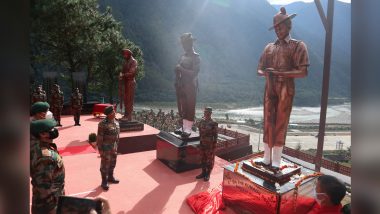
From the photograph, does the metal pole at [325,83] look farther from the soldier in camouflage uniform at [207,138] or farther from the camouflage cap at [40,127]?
the camouflage cap at [40,127]

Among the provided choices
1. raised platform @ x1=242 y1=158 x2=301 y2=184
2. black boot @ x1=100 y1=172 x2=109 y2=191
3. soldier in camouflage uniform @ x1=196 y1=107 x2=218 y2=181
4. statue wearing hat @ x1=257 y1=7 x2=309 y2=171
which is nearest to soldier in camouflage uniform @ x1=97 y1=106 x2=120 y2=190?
black boot @ x1=100 y1=172 x2=109 y2=191

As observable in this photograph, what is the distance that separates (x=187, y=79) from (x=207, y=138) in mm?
1812

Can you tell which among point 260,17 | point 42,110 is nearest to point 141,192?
point 42,110

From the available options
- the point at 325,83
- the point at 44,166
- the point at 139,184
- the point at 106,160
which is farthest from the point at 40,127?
the point at 325,83

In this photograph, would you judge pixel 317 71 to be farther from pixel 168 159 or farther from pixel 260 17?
pixel 168 159

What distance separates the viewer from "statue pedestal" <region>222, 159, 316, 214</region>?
424cm

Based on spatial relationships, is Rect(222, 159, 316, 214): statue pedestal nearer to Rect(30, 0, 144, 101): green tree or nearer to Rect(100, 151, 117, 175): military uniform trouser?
Rect(100, 151, 117, 175): military uniform trouser

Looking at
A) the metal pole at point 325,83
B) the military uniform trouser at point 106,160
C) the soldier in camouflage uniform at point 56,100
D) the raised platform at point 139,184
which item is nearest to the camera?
the raised platform at point 139,184

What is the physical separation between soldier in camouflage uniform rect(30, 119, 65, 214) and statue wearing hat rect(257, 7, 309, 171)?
326 centimetres

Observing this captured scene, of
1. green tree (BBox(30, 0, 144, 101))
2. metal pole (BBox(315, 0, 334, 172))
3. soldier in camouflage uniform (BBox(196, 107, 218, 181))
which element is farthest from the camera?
green tree (BBox(30, 0, 144, 101))

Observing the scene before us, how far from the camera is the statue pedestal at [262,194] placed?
167 inches

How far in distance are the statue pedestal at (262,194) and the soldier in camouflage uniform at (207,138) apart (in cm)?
129

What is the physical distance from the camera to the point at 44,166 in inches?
123

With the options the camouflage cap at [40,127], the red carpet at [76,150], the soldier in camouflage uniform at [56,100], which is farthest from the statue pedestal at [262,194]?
the soldier in camouflage uniform at [56,100]
